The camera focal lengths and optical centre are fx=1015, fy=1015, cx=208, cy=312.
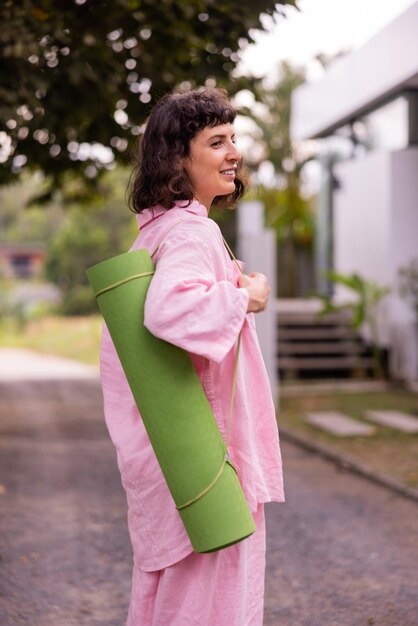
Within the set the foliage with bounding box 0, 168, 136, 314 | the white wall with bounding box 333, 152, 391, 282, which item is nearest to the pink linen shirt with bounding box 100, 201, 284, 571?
the white wall with bounding box 333, 152, 391, 282

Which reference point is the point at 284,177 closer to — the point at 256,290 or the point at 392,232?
the point at 392,232

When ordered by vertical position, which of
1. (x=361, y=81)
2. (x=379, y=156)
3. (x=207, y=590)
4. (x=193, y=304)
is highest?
(x=361, y=81)

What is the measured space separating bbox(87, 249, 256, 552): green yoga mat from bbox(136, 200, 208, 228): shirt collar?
0.22m

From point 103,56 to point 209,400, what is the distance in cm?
609

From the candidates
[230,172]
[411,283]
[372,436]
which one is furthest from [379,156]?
[230,172]

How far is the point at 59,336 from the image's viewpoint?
33094mm

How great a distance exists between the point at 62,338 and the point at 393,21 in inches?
819

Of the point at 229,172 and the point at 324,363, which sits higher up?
the point at 229,172

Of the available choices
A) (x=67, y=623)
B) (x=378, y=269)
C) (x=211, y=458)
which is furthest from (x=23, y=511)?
(x=378, y=269)

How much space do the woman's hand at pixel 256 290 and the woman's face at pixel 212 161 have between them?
0.29 m

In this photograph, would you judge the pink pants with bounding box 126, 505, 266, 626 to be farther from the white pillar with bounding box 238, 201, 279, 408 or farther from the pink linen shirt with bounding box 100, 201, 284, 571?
the white pillar with bounding box 238, 201, 279, 408

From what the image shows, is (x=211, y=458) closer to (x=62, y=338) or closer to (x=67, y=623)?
(x=67, y=623)

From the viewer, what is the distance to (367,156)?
54.0 feet

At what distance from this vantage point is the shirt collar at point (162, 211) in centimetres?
294
